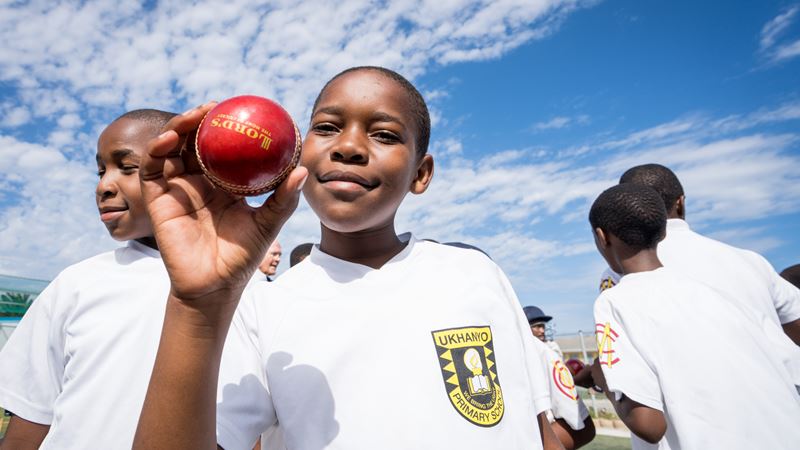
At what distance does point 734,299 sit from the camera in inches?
117

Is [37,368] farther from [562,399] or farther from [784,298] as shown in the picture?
[784,298]

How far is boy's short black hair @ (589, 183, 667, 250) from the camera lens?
3.01 meters

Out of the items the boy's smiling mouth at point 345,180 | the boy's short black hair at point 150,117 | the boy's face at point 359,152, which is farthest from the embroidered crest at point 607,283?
the boy's short black hair at point 150,117

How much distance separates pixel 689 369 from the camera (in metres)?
2.48

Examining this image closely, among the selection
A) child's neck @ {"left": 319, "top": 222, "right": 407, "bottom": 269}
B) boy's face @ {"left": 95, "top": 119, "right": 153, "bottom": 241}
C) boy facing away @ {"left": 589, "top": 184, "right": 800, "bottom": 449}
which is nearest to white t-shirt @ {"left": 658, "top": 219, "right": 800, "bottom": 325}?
boy facing away @ {"left": 589, "top": 184, "right": 800, "bottom": 449}

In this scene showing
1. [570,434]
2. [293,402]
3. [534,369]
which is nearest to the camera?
[293,402]

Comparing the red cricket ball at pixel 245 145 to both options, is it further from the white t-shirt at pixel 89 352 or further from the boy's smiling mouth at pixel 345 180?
the white t-shirt at pixel 89 352

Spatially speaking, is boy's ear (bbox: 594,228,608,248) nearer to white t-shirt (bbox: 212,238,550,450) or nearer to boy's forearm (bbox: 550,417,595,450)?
boy's forearm (bbox: 550,417,595,450)

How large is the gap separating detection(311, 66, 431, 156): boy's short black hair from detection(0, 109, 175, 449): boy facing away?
1068 mm

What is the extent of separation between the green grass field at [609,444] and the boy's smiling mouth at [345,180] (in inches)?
353

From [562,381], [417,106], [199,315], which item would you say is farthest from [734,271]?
[199,315]

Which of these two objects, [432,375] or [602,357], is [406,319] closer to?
[432,375]

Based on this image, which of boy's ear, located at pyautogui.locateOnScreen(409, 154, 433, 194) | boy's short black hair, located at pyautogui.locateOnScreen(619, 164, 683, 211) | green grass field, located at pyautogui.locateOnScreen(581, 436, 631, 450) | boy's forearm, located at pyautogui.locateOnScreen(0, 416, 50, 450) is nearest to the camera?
boy's forearm, located at pyautogui.locateOnScreen(0, 416, 50, 450)

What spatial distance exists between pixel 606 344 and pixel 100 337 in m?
2.46
